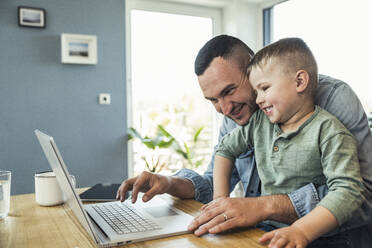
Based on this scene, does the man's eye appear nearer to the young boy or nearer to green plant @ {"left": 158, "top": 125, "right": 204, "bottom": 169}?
the young boy

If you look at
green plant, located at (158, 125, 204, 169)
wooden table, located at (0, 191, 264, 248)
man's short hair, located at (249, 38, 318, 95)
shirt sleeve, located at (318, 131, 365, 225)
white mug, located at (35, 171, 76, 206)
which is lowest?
green plant, located at (158, 125, 204, 169)

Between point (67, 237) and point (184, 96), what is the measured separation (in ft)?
9.99

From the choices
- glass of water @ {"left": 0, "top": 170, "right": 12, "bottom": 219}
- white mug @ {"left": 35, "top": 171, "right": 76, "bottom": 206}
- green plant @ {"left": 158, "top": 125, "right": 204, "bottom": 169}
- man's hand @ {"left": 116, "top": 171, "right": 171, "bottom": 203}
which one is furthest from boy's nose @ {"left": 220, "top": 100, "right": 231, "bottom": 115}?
green plant @ {"left": 158, "top": 125, "right": 204, "bottom": 169}

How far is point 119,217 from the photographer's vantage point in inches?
37.7

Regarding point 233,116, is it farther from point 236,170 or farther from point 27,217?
point 27,217

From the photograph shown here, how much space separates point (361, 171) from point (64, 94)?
2718 millimetres

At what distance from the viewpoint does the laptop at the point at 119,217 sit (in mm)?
754

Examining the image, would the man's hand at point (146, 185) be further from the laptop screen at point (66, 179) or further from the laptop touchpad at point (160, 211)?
the laptop screen at point (66, 179)

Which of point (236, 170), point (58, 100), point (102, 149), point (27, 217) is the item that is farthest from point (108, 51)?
point (27, 217)

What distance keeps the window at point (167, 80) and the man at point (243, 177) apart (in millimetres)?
2183

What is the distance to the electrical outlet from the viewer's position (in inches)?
127

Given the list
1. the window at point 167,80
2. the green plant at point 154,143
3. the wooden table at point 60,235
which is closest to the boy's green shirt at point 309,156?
the wooden table at point 60,235

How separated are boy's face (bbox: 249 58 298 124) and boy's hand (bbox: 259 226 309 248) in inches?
15.0

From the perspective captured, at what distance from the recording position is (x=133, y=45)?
11.7 feet
